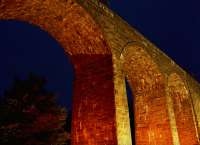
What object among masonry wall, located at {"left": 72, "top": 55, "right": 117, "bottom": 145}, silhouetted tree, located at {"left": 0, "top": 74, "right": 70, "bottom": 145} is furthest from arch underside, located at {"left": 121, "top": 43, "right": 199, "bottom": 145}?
silhouetted tree, located at {"left": 0, "top": 74, "right": 70, "bottom": 145}

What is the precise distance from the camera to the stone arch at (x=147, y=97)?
9110mm

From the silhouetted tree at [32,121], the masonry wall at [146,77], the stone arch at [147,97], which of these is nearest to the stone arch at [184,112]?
the masonry wall at [146,77]

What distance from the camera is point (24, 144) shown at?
22.8ft

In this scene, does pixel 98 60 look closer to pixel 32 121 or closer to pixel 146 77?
pixel 32 121

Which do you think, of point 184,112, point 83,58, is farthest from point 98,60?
A: point 184,112

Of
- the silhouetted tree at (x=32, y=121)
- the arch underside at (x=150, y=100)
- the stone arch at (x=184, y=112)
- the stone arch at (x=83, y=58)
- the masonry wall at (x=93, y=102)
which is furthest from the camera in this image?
the stone arch at (x=184, y=112)

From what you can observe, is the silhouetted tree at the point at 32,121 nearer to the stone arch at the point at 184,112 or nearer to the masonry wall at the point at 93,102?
the masonry wall at the point at 93,102

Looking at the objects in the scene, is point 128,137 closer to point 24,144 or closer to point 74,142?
point 74,142

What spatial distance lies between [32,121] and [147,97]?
4.35 meters

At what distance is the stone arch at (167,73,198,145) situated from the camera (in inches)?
458

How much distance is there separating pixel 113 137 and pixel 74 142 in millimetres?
1121

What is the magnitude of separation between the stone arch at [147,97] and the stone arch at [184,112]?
198cm

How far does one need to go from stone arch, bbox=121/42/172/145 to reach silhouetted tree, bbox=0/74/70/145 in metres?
2.79

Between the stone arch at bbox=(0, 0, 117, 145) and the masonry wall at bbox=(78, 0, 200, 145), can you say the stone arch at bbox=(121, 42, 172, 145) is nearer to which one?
the masonry wall at bbox=(78, 0, 200, 145)
